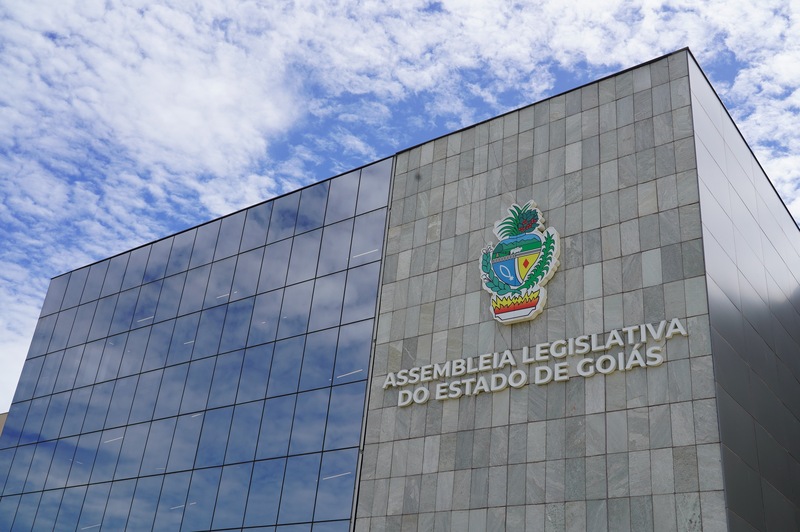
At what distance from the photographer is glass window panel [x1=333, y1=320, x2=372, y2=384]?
98.6 ft

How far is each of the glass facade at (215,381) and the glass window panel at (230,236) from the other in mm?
78

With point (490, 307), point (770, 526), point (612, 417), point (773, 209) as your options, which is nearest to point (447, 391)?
point (490, 307)

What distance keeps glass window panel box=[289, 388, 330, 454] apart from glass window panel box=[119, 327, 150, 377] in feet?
34.4

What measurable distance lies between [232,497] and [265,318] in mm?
6891

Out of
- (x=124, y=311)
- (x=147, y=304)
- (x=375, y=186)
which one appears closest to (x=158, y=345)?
(x=147, y=304)

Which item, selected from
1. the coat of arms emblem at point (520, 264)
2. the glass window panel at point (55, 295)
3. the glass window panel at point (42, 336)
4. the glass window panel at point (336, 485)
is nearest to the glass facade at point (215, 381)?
the glass window panel at point (336, 485)

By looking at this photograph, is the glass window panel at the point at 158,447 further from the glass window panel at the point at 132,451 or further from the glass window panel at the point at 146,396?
the glass window panel at the point at 146,396

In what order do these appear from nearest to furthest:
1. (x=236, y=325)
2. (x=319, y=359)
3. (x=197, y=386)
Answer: (x=319, y=359) < (x=197, y=386) < (x=236, y=325)

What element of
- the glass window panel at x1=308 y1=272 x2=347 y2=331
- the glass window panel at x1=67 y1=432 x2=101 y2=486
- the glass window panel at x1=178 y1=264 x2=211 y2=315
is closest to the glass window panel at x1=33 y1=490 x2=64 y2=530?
the glass window panel at x1=67 y1=432 x2=101 y2=486

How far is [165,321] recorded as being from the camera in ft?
127

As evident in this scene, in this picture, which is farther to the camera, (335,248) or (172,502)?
(335,248)

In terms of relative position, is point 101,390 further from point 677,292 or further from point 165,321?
point 677,292

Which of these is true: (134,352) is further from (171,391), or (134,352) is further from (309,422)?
(309,422)

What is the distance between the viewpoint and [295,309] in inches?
1325
